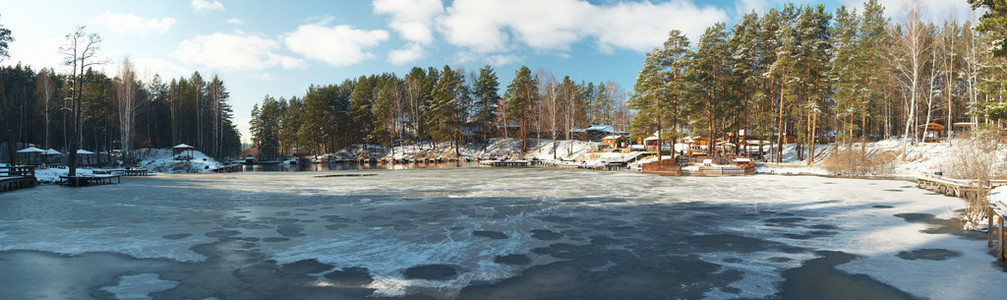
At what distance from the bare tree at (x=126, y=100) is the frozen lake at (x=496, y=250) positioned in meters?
37.7

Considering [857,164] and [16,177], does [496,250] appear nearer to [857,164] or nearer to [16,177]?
[16,177]

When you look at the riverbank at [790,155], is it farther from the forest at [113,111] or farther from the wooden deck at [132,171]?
the wooden deck at [132,171]

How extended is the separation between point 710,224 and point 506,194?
8.90 meters

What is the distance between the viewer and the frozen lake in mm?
6016

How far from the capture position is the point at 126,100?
151 feet

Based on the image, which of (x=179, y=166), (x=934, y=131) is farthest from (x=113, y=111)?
(x=934, y=131)

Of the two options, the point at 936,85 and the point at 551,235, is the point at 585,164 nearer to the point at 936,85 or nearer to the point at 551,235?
the point at 551,235

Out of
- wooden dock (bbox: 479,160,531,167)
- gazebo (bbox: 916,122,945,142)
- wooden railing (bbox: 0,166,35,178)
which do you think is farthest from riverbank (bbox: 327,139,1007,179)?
wooden railing (bbox: 0,166,35,178)

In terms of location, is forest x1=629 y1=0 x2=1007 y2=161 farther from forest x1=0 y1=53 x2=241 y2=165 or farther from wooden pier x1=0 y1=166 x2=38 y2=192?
forest x1=0 y1=53 x2=241 y2=165

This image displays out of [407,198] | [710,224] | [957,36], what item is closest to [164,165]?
[407,198]

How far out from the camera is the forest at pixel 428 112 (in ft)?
206

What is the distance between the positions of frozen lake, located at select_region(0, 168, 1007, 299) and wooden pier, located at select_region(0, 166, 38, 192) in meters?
7.31

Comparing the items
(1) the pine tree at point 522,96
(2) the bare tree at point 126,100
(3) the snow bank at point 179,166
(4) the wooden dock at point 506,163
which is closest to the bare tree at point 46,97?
(2) the bare tree at point 126,100

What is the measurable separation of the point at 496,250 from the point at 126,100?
55206mm
